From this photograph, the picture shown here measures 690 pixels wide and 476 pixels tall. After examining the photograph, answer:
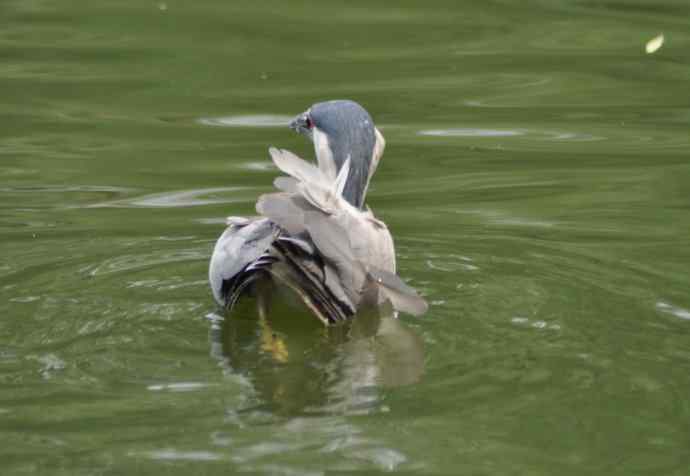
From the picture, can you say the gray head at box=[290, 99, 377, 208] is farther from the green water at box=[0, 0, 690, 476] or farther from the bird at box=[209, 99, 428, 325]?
the bird at box=[209, 99, 428, 325]

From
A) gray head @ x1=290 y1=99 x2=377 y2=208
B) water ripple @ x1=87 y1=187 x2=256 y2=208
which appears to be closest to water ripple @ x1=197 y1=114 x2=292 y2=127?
water ripple @ x1=87 y1=187 x2=256 y2=208

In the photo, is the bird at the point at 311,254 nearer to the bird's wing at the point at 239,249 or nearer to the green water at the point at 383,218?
the bird's wing at the point at 239,249

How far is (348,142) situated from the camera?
8.92 m

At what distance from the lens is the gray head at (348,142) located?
8891mm

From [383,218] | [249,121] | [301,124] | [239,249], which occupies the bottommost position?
[383,218]

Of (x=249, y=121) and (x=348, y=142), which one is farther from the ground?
(x=348, y=142)

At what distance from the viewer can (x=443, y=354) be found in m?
7.24

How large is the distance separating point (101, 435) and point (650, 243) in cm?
441

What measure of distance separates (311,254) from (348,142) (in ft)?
5.63

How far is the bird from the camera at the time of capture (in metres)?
7.29

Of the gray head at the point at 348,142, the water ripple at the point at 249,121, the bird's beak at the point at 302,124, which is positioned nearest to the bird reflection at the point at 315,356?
the gray head at the point at 348,142

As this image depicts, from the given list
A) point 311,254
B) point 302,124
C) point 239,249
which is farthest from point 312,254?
point 302,124

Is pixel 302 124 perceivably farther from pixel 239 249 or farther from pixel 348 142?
pixel 239 249

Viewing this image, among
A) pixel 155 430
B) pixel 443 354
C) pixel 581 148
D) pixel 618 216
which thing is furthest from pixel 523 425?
Result: pixel 581 148
